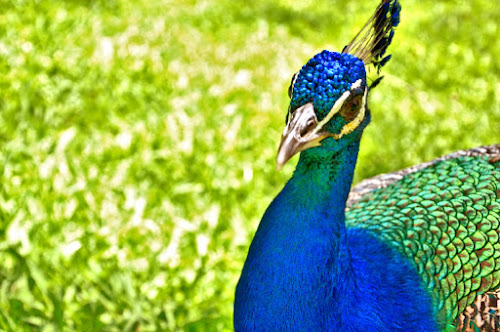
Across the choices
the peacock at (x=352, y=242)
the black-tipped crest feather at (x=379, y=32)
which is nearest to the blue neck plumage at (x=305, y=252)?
the peacock at (x=352, y=242)

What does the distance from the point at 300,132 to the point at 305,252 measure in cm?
34

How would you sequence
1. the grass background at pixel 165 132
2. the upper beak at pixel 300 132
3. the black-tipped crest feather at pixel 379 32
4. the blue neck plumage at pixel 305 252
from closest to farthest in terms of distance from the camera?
the upper beak at pixel 300 132 < the blue neck plumage at pixel 305 252 < the black-tipped crest feather at pixel 379 32 < the grass background at pixel 165 132

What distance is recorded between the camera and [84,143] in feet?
9.58

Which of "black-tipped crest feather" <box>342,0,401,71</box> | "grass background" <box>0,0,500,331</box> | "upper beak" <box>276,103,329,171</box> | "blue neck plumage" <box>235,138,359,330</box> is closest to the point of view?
"upper beak" <box>276,103,329,171</box>

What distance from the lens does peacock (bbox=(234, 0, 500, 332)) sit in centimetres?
144

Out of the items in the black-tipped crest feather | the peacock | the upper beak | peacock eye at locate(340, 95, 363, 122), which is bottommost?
the peacock

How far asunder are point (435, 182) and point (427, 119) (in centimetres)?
167

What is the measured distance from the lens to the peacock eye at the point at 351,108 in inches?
57.0

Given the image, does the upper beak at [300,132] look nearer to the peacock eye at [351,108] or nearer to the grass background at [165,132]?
the peacock eye at [351,108]

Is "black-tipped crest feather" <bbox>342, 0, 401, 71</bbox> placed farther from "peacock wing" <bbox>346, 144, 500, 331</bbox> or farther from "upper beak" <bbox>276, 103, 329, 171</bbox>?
"peacock wing" <bbox>346, 144, 500, 331</bbox>

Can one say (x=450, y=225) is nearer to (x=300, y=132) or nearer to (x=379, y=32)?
(x=379, y=32)

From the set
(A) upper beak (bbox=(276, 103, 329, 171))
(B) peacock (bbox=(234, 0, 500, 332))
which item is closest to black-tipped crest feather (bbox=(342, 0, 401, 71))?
(B) peacock (bbox=(234, 0, 500, 332))

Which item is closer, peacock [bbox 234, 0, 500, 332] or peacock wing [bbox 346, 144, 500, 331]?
peacock [bbox 234, 0, 500, 332]

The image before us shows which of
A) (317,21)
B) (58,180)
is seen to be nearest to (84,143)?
(58,180)
